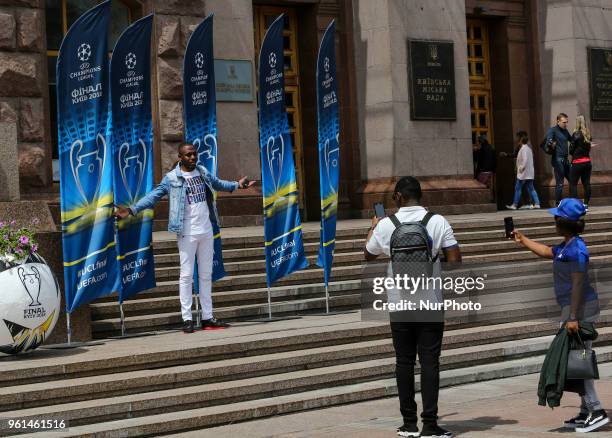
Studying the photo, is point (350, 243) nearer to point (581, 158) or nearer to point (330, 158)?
point (330, 158)

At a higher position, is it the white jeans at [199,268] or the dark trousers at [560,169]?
the dark trousers at [560,169]

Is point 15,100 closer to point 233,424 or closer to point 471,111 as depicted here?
point 233,424

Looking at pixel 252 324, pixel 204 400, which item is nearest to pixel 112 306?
pixel 252 324

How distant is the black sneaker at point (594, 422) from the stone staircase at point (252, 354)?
1481mm

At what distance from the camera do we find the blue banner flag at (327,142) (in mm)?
14164

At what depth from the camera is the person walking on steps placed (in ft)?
79.6

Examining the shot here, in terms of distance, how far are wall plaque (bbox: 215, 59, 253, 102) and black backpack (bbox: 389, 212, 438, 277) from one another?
39.2 feet

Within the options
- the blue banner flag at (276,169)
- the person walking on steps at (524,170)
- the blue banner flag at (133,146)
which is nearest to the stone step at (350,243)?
the blue banner flag at (276,169)

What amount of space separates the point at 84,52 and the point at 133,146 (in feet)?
4.08

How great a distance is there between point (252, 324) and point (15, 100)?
6599mm

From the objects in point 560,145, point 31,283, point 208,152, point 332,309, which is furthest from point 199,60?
point 560,145

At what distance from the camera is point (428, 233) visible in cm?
879

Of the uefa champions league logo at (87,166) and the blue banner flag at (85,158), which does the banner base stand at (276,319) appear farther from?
the uefa champions league logo at (87,166)

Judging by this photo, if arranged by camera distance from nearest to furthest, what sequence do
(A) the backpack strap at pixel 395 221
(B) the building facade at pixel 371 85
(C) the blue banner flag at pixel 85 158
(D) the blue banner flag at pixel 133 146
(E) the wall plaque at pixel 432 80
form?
1. (A) the backpack strap at pixel 395 221
2. (C) the blue banner flag at pixel 85 158
3. (D) the blue banner flag at pixel 133 146
4. (B) the building facade at pixel 371 85
5. (E) the wall plaque at pixel 432 80
